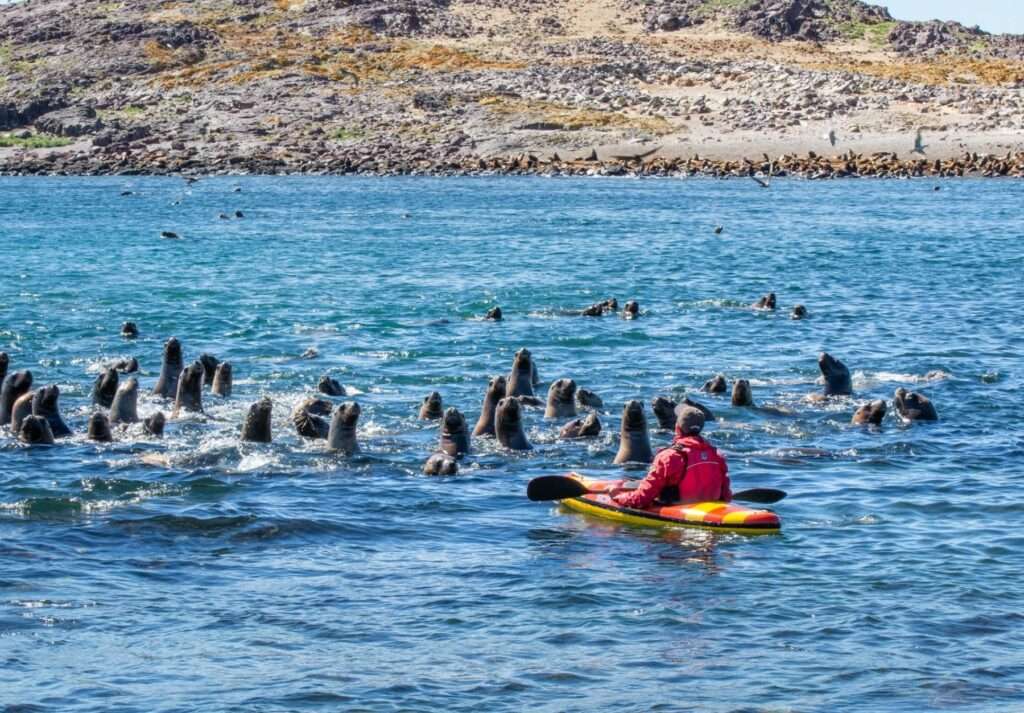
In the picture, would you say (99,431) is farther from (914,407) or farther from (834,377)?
(914,407)

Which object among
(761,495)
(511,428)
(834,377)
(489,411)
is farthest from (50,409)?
(834,377)

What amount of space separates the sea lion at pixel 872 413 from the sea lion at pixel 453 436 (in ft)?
19.7

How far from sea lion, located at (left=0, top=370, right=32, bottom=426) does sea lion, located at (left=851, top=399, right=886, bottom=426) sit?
11.8 metres

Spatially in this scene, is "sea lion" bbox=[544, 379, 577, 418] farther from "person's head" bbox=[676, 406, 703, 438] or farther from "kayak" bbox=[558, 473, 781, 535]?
"person's head" bbox=[676, 406, 703, 438]

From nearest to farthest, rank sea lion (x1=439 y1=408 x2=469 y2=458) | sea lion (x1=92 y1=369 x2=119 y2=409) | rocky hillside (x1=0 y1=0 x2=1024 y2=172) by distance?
1. sea lion (x1=439 y1=408 x2=469 y2=458)
2. sea lion (x1=92 y1=369 x2=119 y2=409)
3. rocky hillside (x1=0 y1=0 x2=1024 y2=172)

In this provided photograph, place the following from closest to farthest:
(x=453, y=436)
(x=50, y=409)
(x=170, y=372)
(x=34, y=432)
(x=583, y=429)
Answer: (x=453, y=436) < (x=34, y=432) < (x=50, y=409) < (x=583, y=429) < (x=170, y=372)

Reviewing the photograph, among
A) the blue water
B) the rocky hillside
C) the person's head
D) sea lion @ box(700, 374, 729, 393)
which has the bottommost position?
the blue water

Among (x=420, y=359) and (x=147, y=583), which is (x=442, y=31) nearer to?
(x=420, y=359)

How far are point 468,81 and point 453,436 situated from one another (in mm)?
94787

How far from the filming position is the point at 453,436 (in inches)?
877

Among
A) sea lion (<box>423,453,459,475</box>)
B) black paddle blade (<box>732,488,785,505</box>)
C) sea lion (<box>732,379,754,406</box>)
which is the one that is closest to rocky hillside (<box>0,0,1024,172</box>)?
sea lion (<box>732,379,754,406</box>)

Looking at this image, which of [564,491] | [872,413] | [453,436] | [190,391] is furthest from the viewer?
[190,391]

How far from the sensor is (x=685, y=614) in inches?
618

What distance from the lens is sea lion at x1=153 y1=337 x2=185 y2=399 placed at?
26.7m
